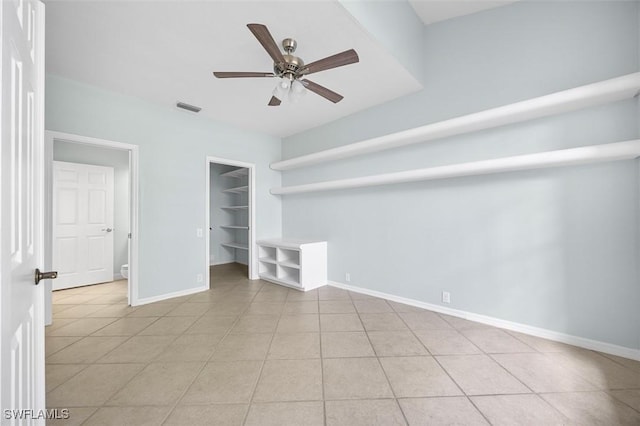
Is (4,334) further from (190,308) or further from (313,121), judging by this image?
(313,121)

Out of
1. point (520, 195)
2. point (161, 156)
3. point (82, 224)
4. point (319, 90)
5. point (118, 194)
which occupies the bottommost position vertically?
point (82, 224)

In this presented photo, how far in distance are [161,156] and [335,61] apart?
2.92 m

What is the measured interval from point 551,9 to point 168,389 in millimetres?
4645

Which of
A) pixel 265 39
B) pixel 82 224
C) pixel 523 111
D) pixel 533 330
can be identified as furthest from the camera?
pixel 82 224

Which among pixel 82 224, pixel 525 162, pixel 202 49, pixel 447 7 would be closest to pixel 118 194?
pixel 82 224

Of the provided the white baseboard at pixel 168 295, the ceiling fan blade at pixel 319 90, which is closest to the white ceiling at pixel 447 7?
the ceiling fan blade at pixel 319 90

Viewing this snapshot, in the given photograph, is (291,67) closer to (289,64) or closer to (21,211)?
(289,64)

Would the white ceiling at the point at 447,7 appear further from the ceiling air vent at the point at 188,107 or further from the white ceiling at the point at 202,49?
the ceiling air vent at the point at 188,107

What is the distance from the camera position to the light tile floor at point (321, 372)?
154 cm

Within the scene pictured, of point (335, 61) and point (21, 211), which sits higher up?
point (335, 61)

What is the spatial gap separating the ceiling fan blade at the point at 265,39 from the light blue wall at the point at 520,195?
2.03m

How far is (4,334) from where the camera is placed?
0.65 meters

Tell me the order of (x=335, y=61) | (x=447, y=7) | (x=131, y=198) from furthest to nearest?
(x=131, y=198), (x=447, y=7), (x=335, y=61)

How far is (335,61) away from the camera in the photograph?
204 centimetres
